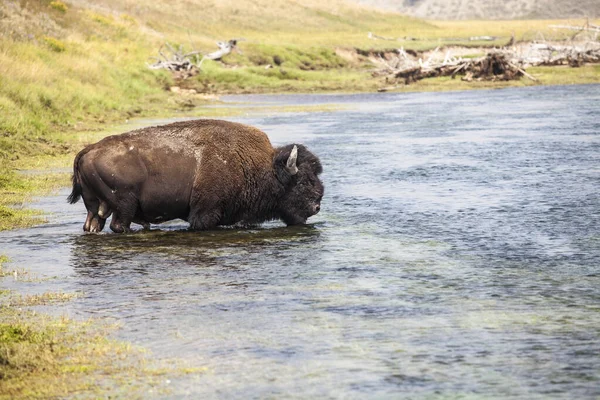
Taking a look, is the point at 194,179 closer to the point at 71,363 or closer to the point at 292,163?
the point at 292,163

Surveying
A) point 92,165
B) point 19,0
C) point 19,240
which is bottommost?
point 19,240

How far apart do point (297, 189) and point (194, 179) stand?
120 cm

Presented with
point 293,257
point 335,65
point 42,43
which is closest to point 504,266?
point 293,257

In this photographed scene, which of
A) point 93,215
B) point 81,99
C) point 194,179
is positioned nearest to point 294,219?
point 194,179

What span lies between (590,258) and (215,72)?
35726 millimetres

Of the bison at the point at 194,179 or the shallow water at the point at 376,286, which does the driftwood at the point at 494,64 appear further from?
the bison at the point at 194,179

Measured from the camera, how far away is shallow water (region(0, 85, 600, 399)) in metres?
5.84

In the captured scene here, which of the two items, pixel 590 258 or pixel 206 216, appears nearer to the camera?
pixel 590 258

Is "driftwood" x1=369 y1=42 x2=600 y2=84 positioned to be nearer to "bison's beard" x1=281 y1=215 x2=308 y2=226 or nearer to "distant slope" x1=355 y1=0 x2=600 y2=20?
"bison's beard" x1=281 y1=215 x2=308 y2=226

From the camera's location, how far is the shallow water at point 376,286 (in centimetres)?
584

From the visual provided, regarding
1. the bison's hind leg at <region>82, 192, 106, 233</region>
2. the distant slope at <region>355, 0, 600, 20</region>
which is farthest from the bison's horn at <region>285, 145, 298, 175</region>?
the distant slope at <region>355, 0, 600, 20</region>

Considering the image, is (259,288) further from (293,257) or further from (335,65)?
(335,65)

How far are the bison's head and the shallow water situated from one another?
279 millimetres

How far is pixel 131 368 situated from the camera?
5.99 meters
